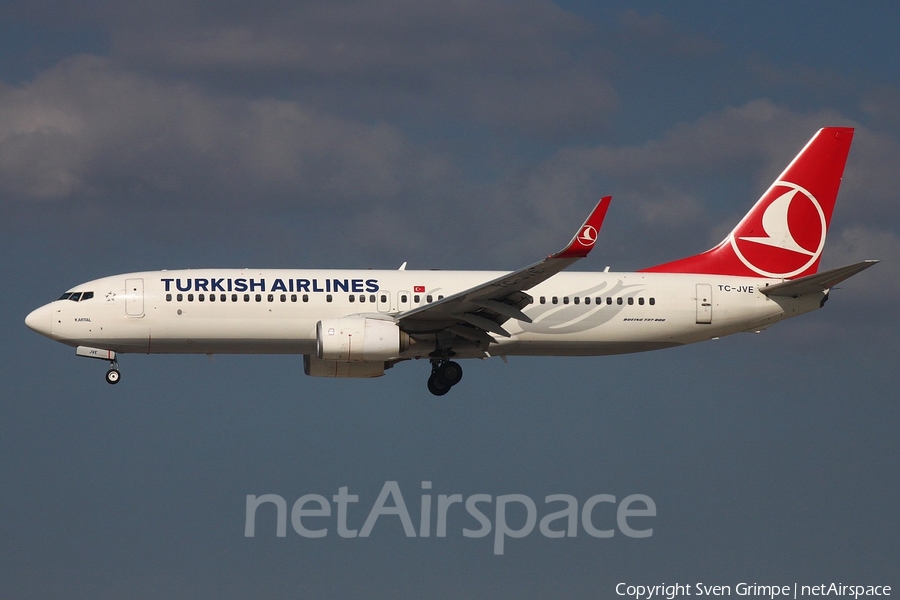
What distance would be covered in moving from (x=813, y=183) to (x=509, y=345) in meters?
14.0

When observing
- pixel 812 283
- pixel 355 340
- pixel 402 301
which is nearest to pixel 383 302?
pixel 402 301

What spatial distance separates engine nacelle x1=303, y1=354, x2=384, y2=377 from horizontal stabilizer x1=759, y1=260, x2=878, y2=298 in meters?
13.7

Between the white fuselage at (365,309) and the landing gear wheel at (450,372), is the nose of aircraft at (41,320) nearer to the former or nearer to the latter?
the white fuselage at (365,309)

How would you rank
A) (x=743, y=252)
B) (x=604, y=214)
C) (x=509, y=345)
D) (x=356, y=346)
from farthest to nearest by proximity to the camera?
(x=743, y=252), (x=509, y=345), (x=356, y=346), (x=604, y=214)

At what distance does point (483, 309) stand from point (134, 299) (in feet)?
36.8

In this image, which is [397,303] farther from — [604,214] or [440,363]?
[604,214]

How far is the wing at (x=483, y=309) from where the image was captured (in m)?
39.5

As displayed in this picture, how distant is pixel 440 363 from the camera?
4431 centimetres

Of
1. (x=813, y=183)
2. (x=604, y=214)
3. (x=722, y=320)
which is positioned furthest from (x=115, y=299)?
(x=813, y=183)

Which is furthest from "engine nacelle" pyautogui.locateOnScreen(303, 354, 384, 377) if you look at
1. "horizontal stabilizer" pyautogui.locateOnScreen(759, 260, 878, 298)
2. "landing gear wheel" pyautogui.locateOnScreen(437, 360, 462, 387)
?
"horizontal stabilizer" pyautogui.locateOnScreen(759, 260, 878, 298)

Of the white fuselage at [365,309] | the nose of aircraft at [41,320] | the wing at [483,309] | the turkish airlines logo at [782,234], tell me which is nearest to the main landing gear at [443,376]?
the white fuselage at [365,309]

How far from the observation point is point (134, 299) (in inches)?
1684

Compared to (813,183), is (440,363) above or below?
below

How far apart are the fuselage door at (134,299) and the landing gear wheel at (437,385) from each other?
967cm
